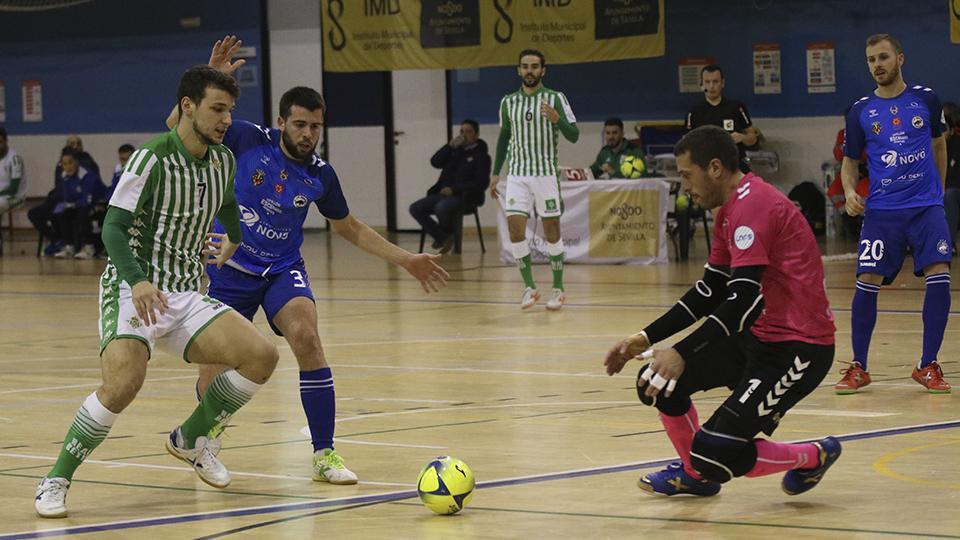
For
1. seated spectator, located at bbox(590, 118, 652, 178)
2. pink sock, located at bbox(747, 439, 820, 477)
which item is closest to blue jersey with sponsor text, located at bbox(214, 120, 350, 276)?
pink sock, located at bbox(747, 439, 820, 477)

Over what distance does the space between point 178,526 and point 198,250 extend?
125cm

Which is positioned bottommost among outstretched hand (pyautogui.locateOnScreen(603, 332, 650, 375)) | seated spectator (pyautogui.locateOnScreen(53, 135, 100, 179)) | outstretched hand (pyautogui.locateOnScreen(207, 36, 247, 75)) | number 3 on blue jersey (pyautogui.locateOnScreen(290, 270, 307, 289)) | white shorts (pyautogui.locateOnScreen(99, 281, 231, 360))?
outstretched hand (pyautogui.locateOnScreen(603, 332, 650, 375))

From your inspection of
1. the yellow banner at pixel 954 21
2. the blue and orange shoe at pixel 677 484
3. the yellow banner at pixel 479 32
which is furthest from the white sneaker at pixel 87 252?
the blue and orange shoe at pixel 677 484

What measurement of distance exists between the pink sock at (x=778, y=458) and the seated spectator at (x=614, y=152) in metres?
14.1

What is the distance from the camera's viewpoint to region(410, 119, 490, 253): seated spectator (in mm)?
21188

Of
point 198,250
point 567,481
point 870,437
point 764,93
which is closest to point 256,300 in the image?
point 198,250

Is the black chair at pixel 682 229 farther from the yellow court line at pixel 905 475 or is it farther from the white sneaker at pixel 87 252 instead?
the yellow court line at pixel 905 475

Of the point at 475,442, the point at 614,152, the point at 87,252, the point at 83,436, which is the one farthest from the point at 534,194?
the point at 87,252

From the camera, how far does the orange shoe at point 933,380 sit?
866 cm

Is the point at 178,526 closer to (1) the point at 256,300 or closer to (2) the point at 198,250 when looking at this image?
(2) the point at 198,250

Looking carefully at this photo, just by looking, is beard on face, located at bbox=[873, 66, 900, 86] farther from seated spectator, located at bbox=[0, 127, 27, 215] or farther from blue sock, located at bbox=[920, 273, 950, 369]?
seated spectator, located at bbox=[0, 127, 27, 215]

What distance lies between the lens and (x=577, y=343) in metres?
11.6

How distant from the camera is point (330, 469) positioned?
6555mm

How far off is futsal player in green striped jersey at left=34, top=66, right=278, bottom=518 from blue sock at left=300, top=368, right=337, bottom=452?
0.39 metres
